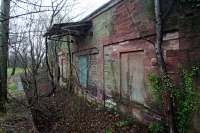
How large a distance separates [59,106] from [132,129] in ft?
13.7

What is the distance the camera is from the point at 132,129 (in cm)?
693

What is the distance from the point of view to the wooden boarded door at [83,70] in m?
12.3

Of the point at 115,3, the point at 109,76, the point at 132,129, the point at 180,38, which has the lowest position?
the point at 132,129

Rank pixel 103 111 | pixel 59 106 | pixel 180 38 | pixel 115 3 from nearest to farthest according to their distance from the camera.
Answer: pixel 180 38 → pixel 115 3 → pixel 103 111 → pixel 59 106

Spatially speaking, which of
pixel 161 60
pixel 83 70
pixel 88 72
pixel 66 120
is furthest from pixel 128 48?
pixel 83 70

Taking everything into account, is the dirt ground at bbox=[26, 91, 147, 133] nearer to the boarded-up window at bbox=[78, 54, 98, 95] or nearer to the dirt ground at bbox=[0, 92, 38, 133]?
the dirt ground at bbox=[0, 92, 38, 133]

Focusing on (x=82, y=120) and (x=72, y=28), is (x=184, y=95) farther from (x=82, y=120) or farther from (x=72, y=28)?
(x=72, y=28)

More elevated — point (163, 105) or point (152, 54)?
point (152, 54)

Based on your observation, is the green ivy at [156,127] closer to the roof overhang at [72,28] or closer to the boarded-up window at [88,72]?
the boarded-up window at [88,72]

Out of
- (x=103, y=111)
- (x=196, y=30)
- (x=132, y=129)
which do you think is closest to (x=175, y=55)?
(x=196, y=30)

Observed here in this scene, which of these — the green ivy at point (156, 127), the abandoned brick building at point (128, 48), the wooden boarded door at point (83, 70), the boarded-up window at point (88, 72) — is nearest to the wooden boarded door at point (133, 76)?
the abandoned brick building at point (128, 48)

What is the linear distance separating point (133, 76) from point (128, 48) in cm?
85

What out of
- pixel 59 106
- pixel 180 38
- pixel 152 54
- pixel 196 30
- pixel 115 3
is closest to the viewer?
pixel 196 30

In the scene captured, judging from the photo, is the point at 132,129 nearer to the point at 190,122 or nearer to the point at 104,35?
the point at 190,122
